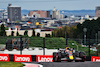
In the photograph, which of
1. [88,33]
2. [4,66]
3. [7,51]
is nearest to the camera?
[4,66]

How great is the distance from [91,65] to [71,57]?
231cm

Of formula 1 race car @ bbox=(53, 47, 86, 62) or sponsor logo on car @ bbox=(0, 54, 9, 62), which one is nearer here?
formula 1 race car @ bbox=(53, 47, 86, 62)

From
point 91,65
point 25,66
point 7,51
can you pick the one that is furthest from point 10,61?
point 7,51

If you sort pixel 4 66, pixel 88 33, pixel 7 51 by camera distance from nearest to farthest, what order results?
pixel 4 66
pixel 7 51
pixel 88 33

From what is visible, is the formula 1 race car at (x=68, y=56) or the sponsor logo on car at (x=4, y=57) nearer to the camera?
the formula 1 race car at (x=68, y=56)

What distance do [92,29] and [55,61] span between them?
75817 millimetres

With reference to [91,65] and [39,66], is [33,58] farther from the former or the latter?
[91,65]

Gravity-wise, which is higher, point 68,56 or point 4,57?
point 68,56

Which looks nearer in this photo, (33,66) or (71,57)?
(33,66)

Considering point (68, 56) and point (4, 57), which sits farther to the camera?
point (4, 57)

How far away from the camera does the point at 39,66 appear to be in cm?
1883

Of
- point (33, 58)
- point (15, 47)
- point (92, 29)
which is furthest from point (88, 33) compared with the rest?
point (33, 58)

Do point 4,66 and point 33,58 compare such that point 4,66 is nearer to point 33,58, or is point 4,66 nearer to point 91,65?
point 33,58

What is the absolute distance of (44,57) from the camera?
21531mm
